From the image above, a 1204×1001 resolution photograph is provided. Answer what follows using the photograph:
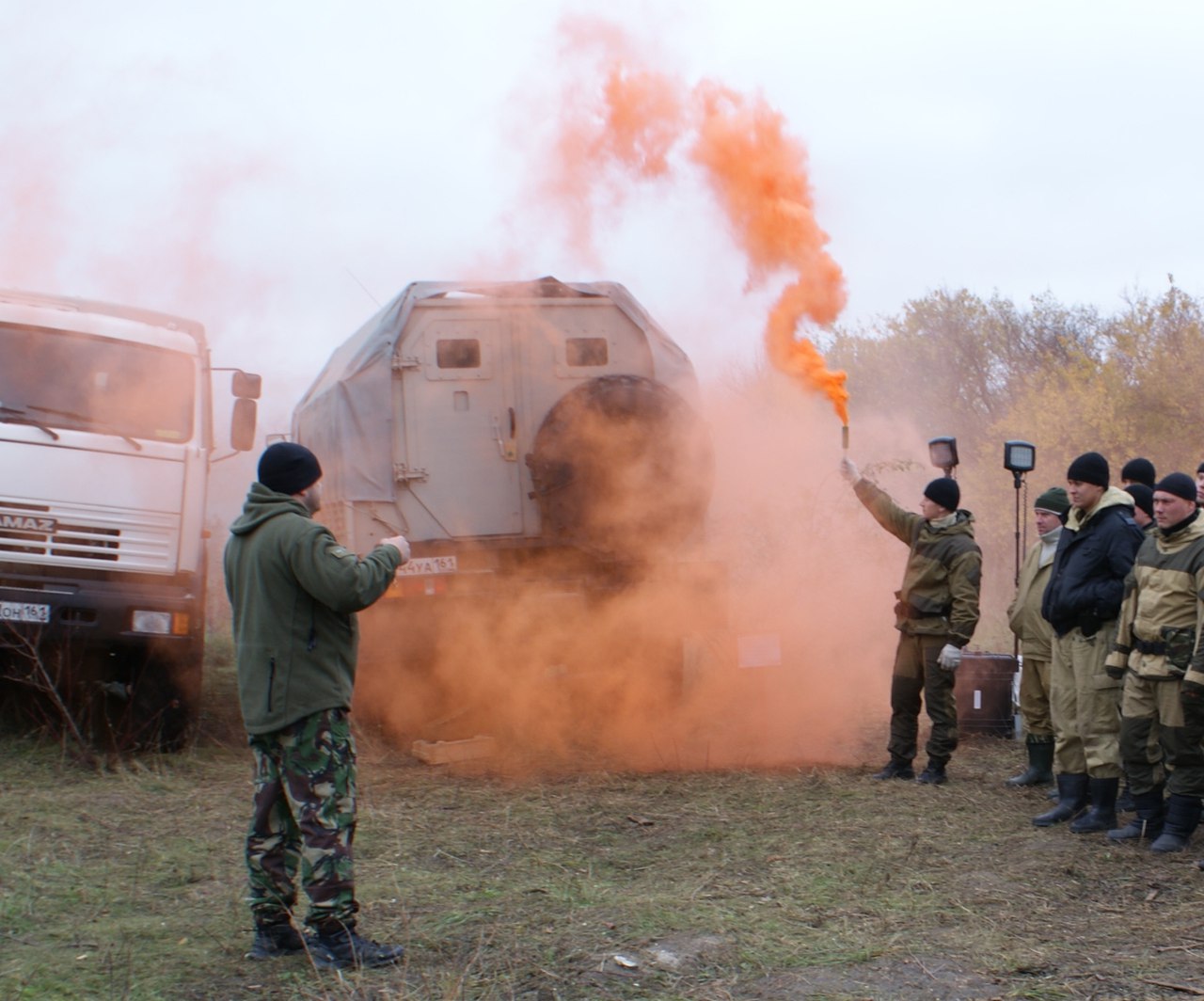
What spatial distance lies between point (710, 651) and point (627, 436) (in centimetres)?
193

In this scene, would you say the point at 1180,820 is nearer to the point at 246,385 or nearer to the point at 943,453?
the point at 943,453

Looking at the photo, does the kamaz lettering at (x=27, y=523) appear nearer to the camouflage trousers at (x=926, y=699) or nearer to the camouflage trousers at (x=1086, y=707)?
the camouflage trousers at (x=926, y=699)

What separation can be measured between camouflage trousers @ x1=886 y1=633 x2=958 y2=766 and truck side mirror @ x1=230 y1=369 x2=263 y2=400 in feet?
16.7

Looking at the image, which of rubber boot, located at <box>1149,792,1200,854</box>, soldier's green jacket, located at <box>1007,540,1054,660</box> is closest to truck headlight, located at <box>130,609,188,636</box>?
soldier's green jacket, located at <box>1007,540,1054,660</box>

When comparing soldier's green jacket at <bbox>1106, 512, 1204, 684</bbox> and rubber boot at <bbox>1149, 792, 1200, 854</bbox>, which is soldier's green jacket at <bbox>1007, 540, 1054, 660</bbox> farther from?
rubber boot at <bbox>1149, 792, 1200, 854</bbox>

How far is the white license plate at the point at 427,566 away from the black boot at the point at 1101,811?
447 cm

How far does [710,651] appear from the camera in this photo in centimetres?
940

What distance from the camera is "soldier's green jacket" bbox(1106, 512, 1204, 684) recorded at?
5.80 metres

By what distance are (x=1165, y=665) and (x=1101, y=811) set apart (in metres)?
1.02

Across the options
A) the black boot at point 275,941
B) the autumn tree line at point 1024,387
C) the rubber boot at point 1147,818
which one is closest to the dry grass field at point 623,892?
the black boot at point 275,941

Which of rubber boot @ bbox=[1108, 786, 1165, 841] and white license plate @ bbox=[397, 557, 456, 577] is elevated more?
white license plate @ bbox=[397, 557, 456, 577]

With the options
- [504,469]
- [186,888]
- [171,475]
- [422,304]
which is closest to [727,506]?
[504,469]

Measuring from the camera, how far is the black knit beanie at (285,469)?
441cm

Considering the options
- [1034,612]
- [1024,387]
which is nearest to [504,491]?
[1034,612]
